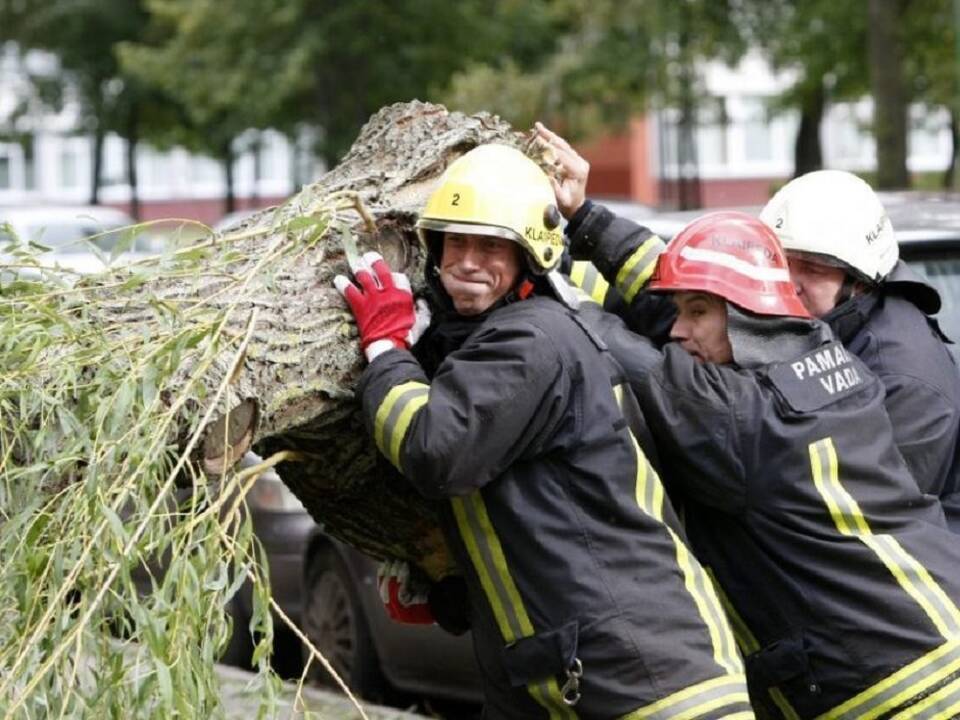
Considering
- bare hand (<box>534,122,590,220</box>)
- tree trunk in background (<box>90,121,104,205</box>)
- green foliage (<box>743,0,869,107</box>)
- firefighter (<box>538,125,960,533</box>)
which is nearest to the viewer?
firefighter (<box>538,125,960,533</box>)

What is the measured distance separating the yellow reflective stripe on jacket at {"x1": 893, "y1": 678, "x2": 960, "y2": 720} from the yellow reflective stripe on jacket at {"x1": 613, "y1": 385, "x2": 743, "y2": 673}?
391 mm

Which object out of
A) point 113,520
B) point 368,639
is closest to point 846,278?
point 113,520

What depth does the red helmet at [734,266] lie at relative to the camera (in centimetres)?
412

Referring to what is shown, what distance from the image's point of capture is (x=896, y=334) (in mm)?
4535

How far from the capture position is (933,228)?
6027 mm

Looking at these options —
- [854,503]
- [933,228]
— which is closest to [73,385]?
[854,503]

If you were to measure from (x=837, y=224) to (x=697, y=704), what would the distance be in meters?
1.36

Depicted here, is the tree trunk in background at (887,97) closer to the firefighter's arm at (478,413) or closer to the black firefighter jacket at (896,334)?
the black firefighter jacket at (896,334)

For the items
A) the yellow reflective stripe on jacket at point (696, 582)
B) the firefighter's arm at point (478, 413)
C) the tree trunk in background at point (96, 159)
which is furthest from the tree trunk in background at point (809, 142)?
the firefighter's arm at point (478, 413)

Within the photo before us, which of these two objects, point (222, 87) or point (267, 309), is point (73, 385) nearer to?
point (267, 309)

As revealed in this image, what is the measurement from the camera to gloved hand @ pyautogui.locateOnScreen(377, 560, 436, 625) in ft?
15.9

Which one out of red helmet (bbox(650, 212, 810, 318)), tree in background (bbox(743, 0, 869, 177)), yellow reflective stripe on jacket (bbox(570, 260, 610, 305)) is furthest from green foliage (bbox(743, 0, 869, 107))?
red helmet (bbox(650, 212, 810, 318))

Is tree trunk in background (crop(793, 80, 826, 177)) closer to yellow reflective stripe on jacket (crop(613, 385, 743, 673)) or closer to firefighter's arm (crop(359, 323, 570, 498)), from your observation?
yellow reflective stripe on jacket (crop(613, 385, 743, 673))

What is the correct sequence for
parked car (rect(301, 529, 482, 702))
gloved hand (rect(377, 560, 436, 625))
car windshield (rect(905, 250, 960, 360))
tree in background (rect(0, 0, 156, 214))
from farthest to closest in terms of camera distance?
tree in background (rect(0, 0, 156, 214))
parked car (rect(301, 529, 482, 702))
car windshield (rect(905, 250, 960, 360))
gloved hand (rect(377, 560, 436, 625))
